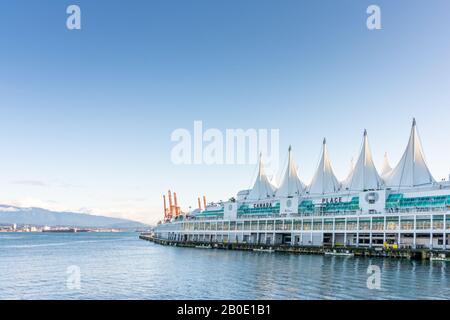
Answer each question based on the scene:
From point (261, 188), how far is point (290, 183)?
530 inches

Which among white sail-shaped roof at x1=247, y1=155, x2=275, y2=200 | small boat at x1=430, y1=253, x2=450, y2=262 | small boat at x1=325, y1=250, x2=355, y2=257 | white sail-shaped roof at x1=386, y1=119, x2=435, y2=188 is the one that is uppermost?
white sail-shaped roof at x1=386, y1=119, x2=435, y2=188

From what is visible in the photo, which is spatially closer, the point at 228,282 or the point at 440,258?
the point at 228,282

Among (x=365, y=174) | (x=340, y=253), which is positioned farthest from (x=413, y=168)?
(x=340, y=253)

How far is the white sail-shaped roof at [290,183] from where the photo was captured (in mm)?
117438

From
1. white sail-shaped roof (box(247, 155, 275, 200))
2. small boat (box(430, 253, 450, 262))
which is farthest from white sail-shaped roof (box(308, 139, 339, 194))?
small boat (box(430, 253, 450, 262))

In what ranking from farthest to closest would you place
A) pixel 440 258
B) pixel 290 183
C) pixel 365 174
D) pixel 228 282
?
1. pixel 290 183
2. pixel 365 174
3. pixel 440 258
4. pixel 228 282

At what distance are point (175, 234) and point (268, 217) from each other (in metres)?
46.2

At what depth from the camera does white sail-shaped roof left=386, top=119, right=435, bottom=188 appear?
8955cm

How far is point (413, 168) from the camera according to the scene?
9100cm

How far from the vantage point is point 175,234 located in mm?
146500

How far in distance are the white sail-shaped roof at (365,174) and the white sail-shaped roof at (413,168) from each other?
536 cm

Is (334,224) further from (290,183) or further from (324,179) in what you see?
(290,183)

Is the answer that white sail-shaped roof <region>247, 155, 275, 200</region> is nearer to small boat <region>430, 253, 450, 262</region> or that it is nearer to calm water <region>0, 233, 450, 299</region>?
small boat <region>430, 253, 450, 262</region>

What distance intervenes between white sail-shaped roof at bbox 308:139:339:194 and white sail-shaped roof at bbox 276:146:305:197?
5239mm
